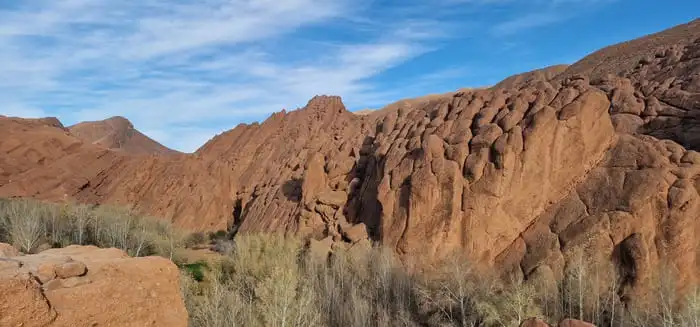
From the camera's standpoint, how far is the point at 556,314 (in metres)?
20.5

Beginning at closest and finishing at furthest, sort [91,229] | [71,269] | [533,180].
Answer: [71,269] < [533,180] < [91,229]

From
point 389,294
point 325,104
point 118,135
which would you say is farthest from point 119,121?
point 389,294

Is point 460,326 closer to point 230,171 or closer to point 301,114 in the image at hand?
point 230,171

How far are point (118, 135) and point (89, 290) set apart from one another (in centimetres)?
11816

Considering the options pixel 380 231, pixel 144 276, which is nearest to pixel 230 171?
pixel 380 231

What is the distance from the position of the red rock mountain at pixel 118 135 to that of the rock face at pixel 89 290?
366 ft

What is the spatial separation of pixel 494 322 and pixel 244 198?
35991 mm

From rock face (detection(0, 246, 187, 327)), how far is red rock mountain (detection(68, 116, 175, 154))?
111534mm

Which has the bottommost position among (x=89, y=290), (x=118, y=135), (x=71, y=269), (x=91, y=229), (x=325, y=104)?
(x=91, y=229)

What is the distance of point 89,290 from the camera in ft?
22.9

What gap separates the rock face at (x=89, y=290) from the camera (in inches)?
239

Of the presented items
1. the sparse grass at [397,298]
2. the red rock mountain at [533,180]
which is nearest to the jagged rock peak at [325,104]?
the red rock mountain at [533,180]

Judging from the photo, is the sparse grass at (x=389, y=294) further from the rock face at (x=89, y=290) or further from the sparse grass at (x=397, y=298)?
the rock face at (x=89, y=290)

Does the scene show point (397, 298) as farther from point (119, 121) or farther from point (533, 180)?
point (119, 121)
